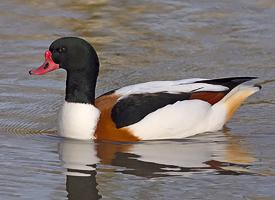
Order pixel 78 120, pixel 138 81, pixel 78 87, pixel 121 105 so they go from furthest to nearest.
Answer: pixel 138 81 → pixel 78 87 → pixel 78 120 → pixel 121 105

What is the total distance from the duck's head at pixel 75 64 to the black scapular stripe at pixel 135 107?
0.38 metres

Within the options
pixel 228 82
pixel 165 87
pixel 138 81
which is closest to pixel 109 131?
pixel 165 87

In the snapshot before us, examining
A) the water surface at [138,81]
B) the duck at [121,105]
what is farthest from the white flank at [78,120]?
the water surface at [138,81]

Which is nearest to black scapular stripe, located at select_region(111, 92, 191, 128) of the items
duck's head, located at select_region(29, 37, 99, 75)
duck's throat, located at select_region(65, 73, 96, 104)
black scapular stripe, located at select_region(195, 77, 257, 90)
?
duck's throat, located at select_region(65, 73, 96, 104)

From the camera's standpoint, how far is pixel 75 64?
33.0 feet

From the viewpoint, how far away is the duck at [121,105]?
9867 mm

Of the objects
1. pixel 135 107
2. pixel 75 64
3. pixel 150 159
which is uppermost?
pixel 75 64

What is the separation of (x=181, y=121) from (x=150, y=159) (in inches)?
36.0

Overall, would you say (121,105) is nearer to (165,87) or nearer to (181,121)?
(165,87)

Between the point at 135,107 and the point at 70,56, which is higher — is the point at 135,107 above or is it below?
below

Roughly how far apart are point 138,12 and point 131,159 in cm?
525

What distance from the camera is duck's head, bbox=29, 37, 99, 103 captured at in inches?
394

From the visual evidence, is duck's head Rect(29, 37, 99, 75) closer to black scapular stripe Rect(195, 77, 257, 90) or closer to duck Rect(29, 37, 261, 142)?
duck Rect(29, 37, 261, 142)

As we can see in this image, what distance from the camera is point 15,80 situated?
1160 cm
